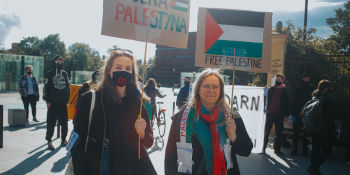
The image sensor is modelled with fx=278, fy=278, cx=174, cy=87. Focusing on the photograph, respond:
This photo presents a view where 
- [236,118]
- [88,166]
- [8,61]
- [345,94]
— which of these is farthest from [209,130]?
[8,61]

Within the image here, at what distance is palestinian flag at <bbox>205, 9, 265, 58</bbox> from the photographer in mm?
4049

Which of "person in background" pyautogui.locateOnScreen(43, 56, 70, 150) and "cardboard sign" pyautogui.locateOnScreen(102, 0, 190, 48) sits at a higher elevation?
"cardboard sign" pyautogui.locateOnScreen(102, 0, 190, 48)

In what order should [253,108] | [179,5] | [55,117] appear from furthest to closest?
[253,108] → [55,117] → [179,5]

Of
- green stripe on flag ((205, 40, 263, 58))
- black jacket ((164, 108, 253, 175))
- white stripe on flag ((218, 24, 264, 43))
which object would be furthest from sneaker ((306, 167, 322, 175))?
black jacket ((164, 108, 253, 175))

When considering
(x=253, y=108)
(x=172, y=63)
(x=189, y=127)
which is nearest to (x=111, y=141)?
(x=189, y=127)

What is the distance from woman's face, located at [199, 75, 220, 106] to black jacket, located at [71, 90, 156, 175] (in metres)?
0.62

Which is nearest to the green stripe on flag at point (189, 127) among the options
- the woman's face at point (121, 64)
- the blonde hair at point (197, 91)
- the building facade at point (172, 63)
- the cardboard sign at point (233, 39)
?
the blonde hair at point (197, 91)

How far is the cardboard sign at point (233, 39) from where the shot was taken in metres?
4.08

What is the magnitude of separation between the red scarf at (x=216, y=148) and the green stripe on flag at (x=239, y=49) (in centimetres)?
186

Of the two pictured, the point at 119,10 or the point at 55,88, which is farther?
the point at 55,88

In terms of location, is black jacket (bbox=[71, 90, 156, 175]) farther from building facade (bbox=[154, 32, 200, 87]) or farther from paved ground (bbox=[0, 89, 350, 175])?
building facade (bbox=[154, 32, 200, 87])

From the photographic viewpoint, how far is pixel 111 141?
85.0 inches

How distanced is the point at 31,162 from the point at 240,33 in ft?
14.3

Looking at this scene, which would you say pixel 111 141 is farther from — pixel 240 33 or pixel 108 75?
pixel 240 33
